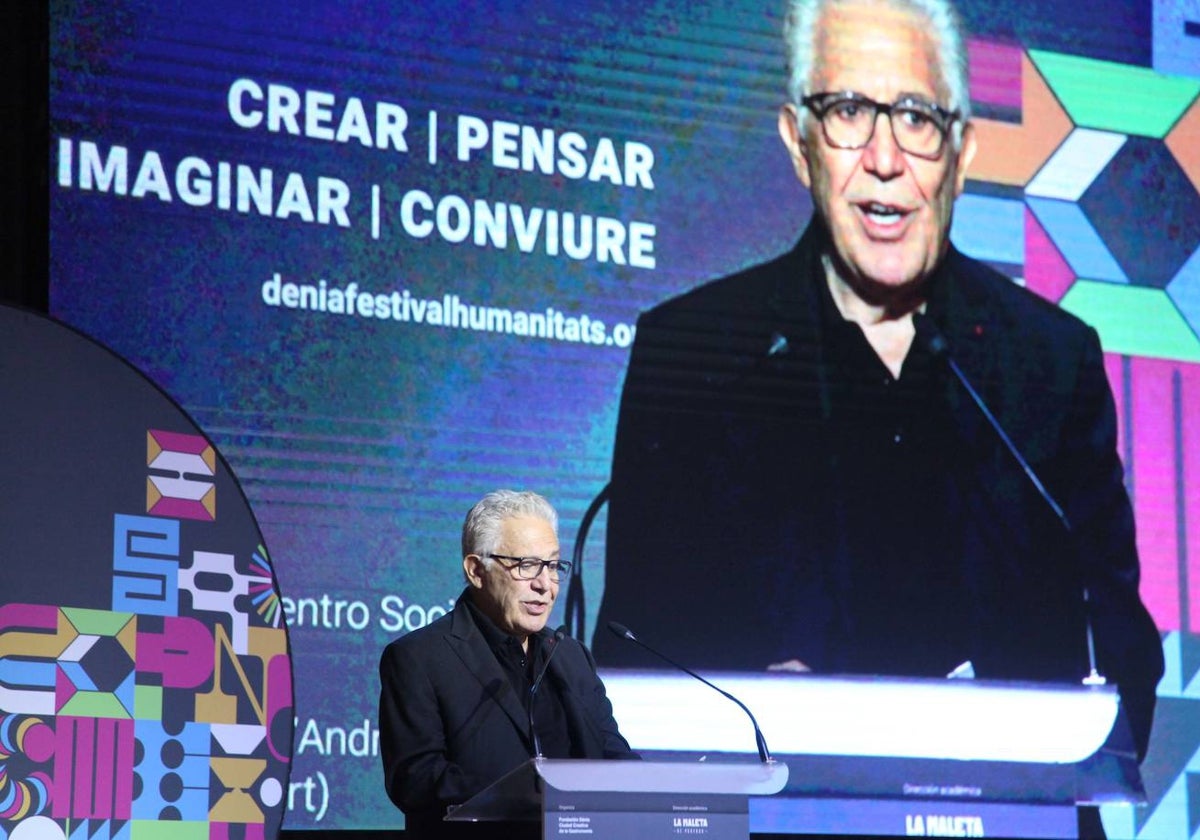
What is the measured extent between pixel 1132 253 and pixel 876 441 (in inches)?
43.2

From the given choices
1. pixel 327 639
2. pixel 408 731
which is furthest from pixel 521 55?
pixel 408 731

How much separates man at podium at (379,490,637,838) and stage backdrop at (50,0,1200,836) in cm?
108

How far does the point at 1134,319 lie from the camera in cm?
578

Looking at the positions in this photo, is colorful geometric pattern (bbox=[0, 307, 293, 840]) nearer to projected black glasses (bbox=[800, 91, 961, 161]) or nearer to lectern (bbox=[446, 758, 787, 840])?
lectern (bbox=[446, 758, 787, 840])

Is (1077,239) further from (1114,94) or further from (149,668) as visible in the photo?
(149,668)

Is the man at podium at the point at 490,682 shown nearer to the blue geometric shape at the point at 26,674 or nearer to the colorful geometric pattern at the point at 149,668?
the colorful geometric pattern at the point at 149,668

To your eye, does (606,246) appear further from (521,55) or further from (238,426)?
(238,426)

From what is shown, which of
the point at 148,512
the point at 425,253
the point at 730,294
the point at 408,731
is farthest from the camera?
the point at 730,294

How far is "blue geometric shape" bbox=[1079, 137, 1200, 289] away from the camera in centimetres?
580

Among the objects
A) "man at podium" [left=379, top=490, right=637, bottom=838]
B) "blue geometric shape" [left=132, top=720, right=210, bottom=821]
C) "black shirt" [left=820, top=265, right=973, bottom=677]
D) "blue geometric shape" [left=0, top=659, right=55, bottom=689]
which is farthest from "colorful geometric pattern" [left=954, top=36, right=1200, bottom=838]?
"blue geometric shape" [left=0, top=659, right=55, bottom=689]

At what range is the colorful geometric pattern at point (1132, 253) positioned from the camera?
221 inches

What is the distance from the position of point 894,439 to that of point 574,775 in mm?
2504

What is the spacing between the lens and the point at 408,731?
3.44m

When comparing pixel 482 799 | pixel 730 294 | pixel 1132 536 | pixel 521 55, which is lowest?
pixel 482 799
